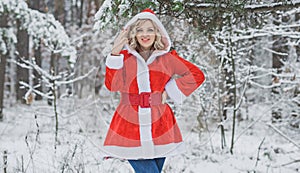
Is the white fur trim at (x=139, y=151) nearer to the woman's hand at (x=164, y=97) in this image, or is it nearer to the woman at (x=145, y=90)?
the woman at (x=145, y=90)

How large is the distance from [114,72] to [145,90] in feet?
0.88

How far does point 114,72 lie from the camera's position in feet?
8.84

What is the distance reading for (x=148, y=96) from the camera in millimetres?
2770

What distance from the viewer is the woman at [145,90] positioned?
2.74 meters

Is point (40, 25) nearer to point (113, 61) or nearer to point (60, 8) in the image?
point (113, 61)

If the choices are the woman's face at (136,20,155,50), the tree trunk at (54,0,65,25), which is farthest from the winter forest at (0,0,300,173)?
the tree trunk at (54,0,65,25)

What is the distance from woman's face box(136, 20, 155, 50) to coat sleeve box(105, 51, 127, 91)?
0.21 m

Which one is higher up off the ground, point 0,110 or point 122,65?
point 122,65

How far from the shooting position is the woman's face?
9.31 feet

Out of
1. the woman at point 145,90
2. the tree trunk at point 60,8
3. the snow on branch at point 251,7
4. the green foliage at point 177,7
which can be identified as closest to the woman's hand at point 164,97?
the woman at point 145,90

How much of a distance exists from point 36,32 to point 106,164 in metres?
4.49

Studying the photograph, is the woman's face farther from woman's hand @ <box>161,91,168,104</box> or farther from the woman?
woman's hand @ <box>161,91,168,104</box>

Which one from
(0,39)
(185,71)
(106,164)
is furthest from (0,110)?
(185,71)

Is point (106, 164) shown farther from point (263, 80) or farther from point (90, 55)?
point (90, 55)
